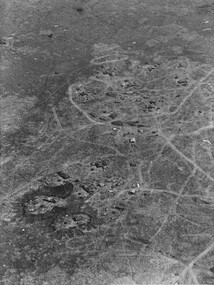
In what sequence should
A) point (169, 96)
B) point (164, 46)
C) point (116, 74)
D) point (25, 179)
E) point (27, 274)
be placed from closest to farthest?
1. point (27, 274)
2. point (25, 179)
3. point (169, 96)
4. point (116, 74)
5. point (164, 46)

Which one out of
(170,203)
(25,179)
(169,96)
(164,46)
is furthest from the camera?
(164,46)

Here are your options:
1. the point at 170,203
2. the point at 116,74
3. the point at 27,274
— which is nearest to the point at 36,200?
the point at 27,274

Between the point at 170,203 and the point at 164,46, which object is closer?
the point at 170,203

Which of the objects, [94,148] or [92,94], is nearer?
[94,148]

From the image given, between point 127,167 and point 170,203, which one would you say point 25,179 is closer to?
point 127,167

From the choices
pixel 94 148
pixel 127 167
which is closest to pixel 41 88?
pixel 94 148

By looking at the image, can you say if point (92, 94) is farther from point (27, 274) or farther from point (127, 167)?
point (27, 274)
